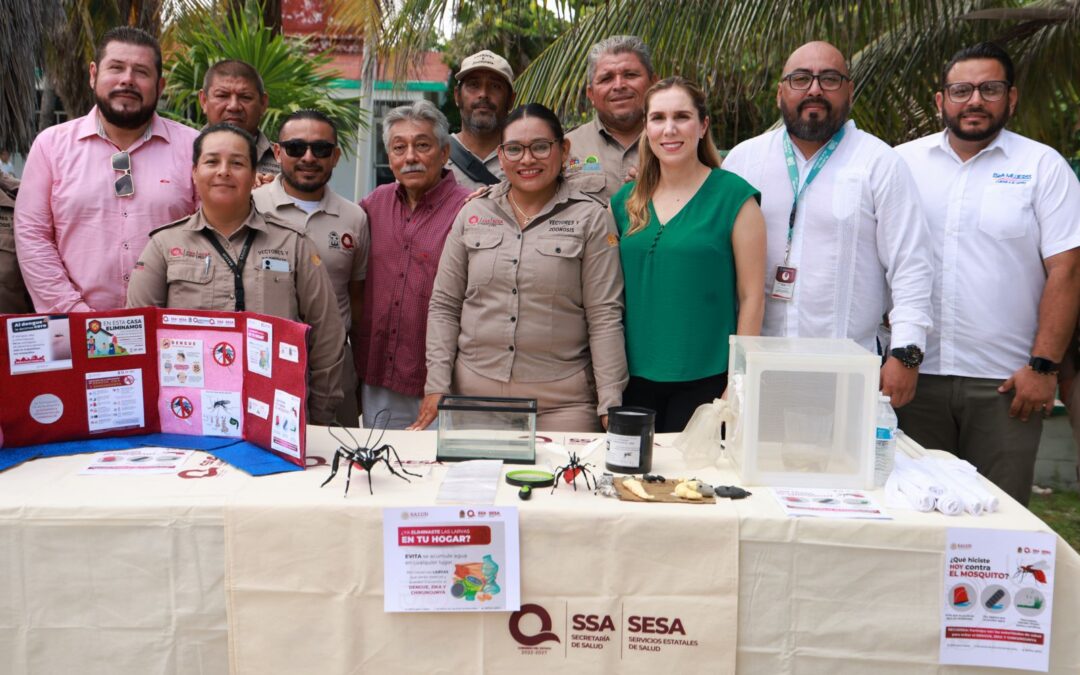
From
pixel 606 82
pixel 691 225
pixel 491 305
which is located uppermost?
pixel 606 82

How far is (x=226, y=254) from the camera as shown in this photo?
9.53 feet

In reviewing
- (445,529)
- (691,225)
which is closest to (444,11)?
(691,225)

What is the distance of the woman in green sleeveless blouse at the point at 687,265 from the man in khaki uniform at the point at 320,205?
1.22 metres

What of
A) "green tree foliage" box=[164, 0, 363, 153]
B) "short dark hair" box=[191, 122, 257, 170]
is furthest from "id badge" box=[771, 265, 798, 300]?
"green tree foliage" box=[164, 0, 363, 153]

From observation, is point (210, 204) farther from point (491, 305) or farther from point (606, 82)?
point (606, 82)

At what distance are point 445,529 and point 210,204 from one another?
1.42 m

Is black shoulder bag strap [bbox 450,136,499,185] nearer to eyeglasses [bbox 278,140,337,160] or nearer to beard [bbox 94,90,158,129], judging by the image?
eyeglasses [bbox 278,140,337,160]

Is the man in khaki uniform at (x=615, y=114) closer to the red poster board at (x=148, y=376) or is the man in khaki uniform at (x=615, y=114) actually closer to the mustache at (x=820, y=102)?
the mustache at (x=820, y=102)

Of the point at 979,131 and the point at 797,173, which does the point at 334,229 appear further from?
the point at 979,131

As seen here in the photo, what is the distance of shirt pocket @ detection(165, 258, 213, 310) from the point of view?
2.86m

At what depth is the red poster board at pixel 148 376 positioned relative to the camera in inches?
98.7

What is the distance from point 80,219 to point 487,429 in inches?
72.3

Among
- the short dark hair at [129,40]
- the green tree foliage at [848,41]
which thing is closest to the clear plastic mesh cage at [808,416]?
the short dark hair at [129,40]

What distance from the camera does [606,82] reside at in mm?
3773
